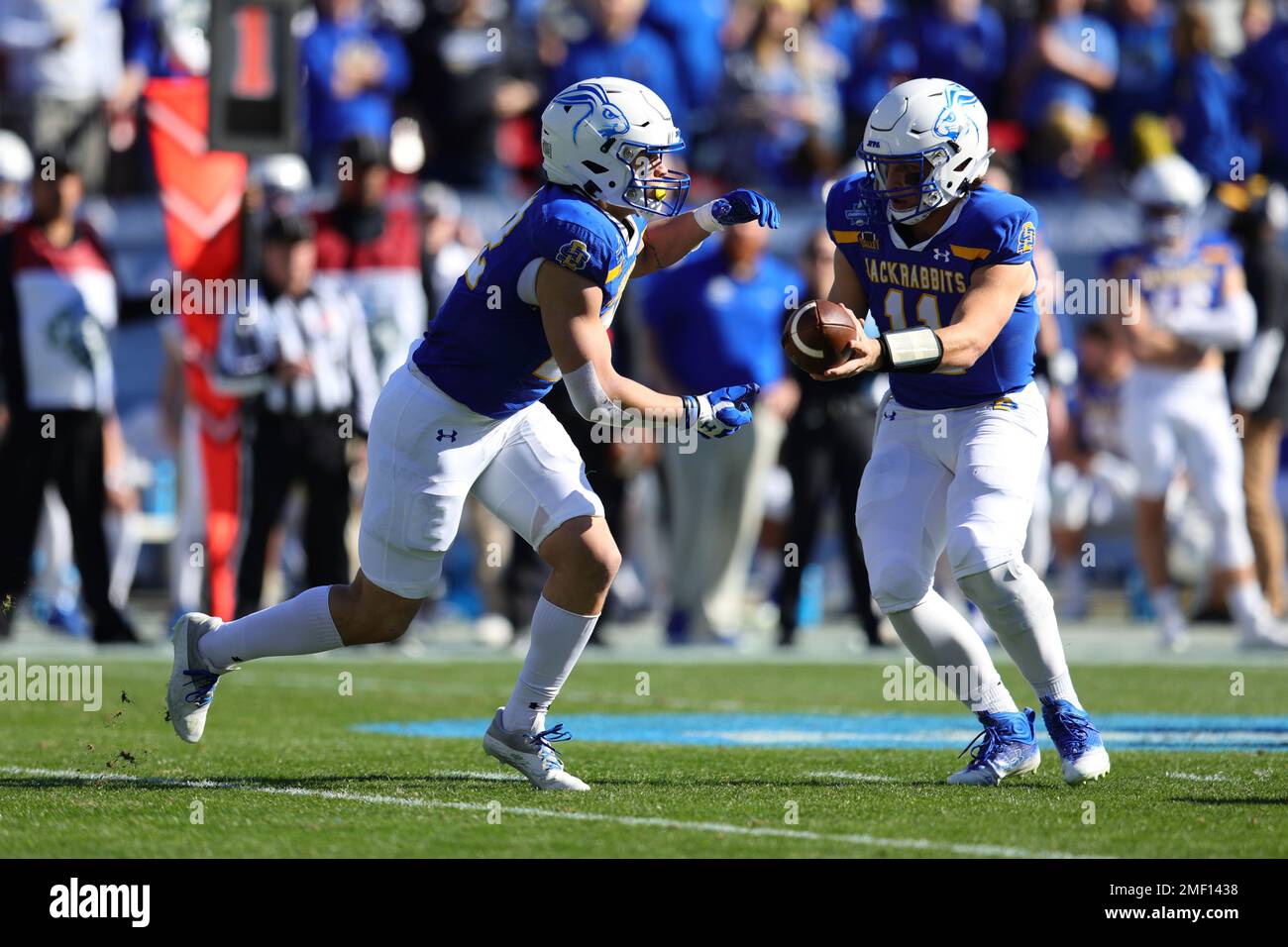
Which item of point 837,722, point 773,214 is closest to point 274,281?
point 837,722

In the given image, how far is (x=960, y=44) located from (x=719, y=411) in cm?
1024

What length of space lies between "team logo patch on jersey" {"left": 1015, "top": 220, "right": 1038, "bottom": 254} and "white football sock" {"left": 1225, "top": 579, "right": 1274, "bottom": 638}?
554 cm

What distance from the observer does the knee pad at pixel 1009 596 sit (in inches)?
238

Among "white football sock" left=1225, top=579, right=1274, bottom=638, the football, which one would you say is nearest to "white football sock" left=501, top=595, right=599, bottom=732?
the football

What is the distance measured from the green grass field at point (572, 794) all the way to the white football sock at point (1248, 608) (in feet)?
7.73

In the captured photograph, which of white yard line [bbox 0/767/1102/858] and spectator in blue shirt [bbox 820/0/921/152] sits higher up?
spectator in blue shirt [bbox 820/0/921/152]

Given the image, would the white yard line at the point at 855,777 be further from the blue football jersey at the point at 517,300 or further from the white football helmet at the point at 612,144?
the white football helmet at the point at 612,144

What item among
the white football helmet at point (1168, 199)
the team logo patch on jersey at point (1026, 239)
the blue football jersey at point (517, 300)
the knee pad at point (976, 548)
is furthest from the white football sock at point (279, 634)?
the white football helmet at point (1168, 199)

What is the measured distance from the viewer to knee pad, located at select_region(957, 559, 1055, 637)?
605 centimetres

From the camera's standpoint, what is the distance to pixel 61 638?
1202cm

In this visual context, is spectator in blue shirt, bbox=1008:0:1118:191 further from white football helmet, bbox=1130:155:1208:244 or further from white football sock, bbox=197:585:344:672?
white football sock, bbox=197:585:344:672

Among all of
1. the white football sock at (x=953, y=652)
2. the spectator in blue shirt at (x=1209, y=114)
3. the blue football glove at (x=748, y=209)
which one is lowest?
the white football sock at (x=953, y=652)
